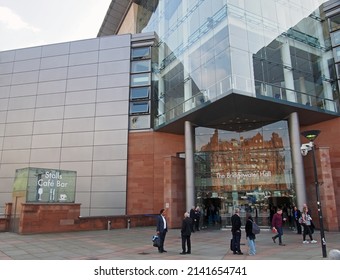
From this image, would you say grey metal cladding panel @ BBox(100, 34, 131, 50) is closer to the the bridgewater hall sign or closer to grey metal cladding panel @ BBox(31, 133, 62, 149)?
grey metal cladding panel @ BBox(31, 133, 62, 149)

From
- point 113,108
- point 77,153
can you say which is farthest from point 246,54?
point 77,153

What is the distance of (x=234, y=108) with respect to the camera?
20.6 metres

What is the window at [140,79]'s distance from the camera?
92.2 feet

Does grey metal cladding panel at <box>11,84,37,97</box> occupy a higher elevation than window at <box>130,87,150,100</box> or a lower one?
higher

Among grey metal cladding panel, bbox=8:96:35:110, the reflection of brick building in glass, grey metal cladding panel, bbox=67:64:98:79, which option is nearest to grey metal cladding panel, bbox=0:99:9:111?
grey metal cladding panel, bbox=8:96:35:110

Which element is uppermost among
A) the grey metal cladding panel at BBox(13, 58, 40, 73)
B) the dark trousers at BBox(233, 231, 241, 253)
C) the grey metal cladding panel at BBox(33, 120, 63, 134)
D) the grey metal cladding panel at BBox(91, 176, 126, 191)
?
the grey metal cladding panel at BBox(13, 58, 40, 73)

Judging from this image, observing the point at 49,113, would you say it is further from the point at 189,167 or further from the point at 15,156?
the point at 189,167

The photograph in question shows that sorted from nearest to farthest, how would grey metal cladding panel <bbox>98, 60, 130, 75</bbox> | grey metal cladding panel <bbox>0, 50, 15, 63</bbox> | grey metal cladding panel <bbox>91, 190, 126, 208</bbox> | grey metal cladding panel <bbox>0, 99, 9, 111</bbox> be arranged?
grey metal cladding panel <bbox>91, 190, 126, 208</bbox>
grey metal cladding panel <bbox>98, 60, 130, 75</bbox>
grey metal cladding panel <bbox>0, 99, 9, 111</bbox>
grey metal cladding panel <bbox>0, 50, 15, 63</bbox>

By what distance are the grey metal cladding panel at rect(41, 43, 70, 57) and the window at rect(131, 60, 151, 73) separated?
7.32m

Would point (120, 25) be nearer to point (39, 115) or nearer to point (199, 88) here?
point (39, 115)

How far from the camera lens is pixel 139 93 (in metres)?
27.9

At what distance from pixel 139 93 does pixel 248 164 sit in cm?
1205

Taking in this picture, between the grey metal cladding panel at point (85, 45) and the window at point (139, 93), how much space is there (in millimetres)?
6333

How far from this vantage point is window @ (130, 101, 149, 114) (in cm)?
2750
